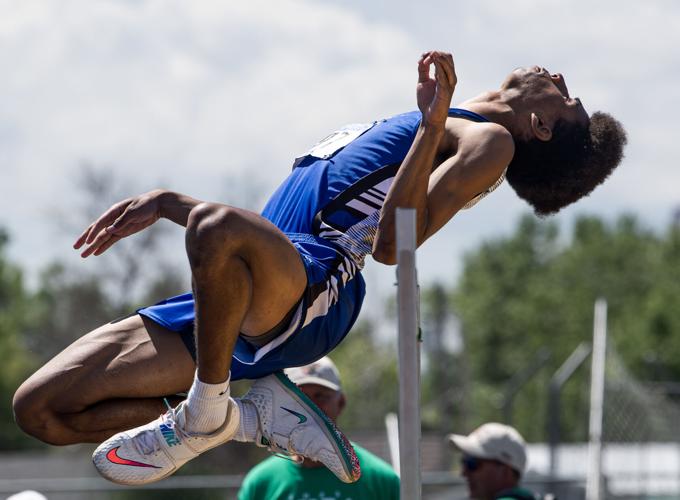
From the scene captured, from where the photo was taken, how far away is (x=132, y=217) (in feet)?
13.1

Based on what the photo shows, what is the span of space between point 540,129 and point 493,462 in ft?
6.89

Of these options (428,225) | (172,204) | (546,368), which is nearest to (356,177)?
(428,225)

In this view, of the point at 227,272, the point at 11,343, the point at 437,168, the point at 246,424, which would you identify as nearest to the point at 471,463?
the point at 246,424

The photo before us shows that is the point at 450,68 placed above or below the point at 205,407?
above

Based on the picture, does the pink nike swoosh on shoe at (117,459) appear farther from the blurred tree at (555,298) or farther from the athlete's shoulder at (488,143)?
the blurred tree at (555,298)

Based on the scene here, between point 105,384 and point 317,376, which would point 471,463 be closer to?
point 317,376

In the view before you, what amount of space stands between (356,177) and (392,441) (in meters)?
5.15

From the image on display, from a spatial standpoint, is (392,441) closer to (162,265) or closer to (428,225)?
(428,225)

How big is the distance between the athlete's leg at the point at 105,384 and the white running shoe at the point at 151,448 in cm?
25

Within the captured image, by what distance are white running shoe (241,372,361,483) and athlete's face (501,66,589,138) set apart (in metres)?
1.41

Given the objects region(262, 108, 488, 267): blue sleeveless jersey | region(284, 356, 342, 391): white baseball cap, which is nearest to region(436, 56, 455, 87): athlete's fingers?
region(262, 108, 488, 267): blue sleeveless jersey

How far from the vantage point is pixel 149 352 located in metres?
4.09

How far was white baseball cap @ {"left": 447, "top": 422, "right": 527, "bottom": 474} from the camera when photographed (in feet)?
19.3

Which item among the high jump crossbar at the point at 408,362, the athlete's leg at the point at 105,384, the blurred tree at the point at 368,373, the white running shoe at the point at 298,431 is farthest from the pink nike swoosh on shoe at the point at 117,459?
the blurred tree at the point at 368,373
